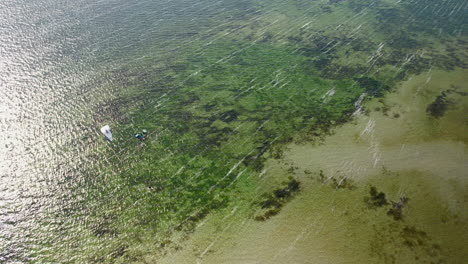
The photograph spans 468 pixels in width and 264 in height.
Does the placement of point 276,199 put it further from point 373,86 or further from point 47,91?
point 47,91

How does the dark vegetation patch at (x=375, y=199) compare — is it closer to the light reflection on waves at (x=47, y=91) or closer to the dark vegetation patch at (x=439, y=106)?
the dark vegetation patch at (x=439, y=106)

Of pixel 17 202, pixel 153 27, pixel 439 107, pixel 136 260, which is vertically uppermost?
pixel 153 27

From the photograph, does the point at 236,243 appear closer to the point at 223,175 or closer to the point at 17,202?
the point at 223,175

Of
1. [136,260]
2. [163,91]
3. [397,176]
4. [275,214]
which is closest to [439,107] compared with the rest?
[397,176]

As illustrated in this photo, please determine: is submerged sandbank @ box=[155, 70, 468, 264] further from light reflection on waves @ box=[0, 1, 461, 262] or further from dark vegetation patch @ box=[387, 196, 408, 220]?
light reflection on waves @ box=[0, 1, 461, 262]

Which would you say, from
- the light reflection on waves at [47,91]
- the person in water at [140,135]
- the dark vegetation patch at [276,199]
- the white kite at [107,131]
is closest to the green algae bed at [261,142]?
the dark vegetation patch at [276,199]

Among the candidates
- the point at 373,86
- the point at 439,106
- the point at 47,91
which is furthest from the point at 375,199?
the point at 47,91
